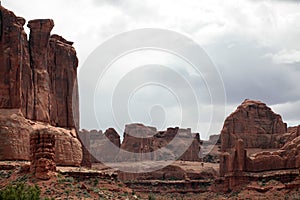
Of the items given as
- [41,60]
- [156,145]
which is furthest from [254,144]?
[41,60]

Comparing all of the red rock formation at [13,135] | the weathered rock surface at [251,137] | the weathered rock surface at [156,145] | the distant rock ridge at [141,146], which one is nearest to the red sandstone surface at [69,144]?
the red rock formation at [13,135]

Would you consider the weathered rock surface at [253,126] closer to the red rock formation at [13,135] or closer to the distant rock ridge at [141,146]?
the distant rock ridge at [141,146]

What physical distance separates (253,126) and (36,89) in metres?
68.1

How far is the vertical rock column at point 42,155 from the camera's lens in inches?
2228

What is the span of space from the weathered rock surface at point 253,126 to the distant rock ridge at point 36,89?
57357 mm

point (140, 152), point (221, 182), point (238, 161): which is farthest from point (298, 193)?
point (140, 152)

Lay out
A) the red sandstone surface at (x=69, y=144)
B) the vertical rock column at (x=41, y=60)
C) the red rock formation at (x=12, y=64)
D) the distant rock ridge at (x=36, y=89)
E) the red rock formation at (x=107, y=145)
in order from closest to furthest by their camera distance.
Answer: the red sandstone surface at (x=69, y=144) < the distant rock ridge at (x=36, y=89) < the red rock formation at (x=12, y=64) < the vertical rock column at (x=41, y=60) < the red rock formation at (x=107, y=145)

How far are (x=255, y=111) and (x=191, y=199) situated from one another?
24.6 m

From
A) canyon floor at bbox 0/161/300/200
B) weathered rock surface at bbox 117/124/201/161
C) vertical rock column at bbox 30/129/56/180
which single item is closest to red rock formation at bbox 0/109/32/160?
canyon floor at bbox 0/161/300/200

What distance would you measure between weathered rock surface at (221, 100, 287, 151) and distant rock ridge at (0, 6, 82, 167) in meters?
57.4

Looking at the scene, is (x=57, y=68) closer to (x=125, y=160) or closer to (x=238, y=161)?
(x=238, y=161)

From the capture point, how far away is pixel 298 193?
90250 millimetres

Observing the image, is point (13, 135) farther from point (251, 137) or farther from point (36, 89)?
point (251, 137)

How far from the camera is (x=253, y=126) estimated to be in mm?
132125
